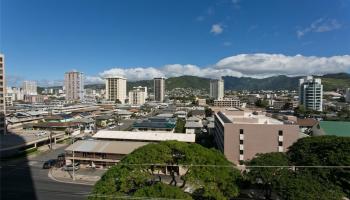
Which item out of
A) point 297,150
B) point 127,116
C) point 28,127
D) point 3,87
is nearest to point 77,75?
point 127,116

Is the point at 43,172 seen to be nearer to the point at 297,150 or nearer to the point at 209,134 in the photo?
the point at 297,150

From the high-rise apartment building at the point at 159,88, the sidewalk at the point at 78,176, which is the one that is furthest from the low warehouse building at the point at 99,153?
the high-rise apartment building at the point at 159,88

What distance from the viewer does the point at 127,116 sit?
59094 mm

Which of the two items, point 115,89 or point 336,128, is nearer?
point 336,128

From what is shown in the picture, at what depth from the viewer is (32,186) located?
17.5 meters

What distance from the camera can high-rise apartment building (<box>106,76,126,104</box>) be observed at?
3835 inches

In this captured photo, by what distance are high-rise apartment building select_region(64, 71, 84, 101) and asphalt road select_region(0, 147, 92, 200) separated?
258 feet

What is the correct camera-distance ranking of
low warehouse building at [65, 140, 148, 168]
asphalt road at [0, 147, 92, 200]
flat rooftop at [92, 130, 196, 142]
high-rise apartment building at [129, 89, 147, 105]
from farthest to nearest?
high-rise apartment building at [129, 89, 147, 105], flat rooftop at [92, 130, 196, 142], low warehouse building at [65, 140, 148, 168], asphalt road at [0, 147, 92, 200]

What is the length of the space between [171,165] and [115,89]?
91.9 meters

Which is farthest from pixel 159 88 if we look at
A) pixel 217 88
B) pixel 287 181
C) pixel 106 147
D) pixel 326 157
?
pixel 287 181

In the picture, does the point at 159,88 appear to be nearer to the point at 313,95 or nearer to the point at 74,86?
the point at 74,86

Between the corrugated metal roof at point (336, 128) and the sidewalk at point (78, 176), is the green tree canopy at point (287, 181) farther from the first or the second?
the corrugated metal roof at point (336, 128)

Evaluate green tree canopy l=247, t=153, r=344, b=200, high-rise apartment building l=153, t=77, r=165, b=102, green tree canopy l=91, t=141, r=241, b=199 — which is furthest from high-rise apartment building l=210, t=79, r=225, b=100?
green tree canopy l=91, t=141, r=241, b=199

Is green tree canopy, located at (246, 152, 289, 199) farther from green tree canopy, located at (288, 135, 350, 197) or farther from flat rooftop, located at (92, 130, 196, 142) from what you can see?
flat rooftop, located at (92, 130, 196, 142)
